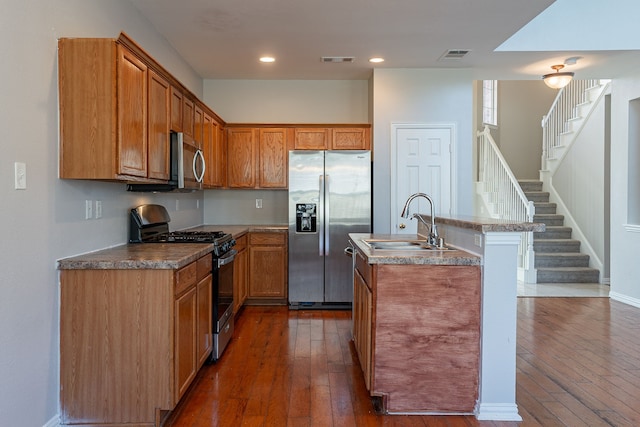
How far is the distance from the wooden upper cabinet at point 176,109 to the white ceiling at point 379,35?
0.68 m

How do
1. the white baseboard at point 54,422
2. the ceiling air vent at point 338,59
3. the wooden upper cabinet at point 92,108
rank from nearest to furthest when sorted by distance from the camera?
the white baseboard at point 54,422 < the wooden upper cabinet at point 92,108 < the ceiling air vent at point 338,59

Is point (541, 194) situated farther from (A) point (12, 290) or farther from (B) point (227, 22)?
(A) point (12, 290)

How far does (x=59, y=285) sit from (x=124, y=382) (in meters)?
0.62

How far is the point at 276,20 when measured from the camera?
375 centimetres

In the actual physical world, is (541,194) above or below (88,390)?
above

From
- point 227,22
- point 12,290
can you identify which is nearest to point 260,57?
point 227,22

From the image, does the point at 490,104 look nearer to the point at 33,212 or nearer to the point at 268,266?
the point at 268,266

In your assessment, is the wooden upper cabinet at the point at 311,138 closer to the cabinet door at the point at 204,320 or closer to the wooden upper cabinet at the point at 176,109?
the wooden upper cabinet at the point at 176,109

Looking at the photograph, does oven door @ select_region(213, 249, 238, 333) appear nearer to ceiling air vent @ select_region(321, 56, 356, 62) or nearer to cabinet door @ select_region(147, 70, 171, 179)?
cabinet door @ select_region(147, 70, 171, 179)

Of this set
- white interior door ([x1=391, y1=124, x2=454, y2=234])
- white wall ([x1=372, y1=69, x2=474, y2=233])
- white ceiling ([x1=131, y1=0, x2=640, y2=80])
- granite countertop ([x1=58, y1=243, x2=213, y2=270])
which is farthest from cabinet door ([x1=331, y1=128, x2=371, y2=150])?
granite countertop ([x1=58, y1=243, x2=213, y2=270])

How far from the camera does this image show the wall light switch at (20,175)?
206 cm

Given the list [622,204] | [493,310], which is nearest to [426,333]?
[493,310]

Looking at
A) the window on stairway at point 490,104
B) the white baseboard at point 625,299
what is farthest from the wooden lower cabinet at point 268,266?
the window on stairway at point 490,104

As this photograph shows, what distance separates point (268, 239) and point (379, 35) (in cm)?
251
